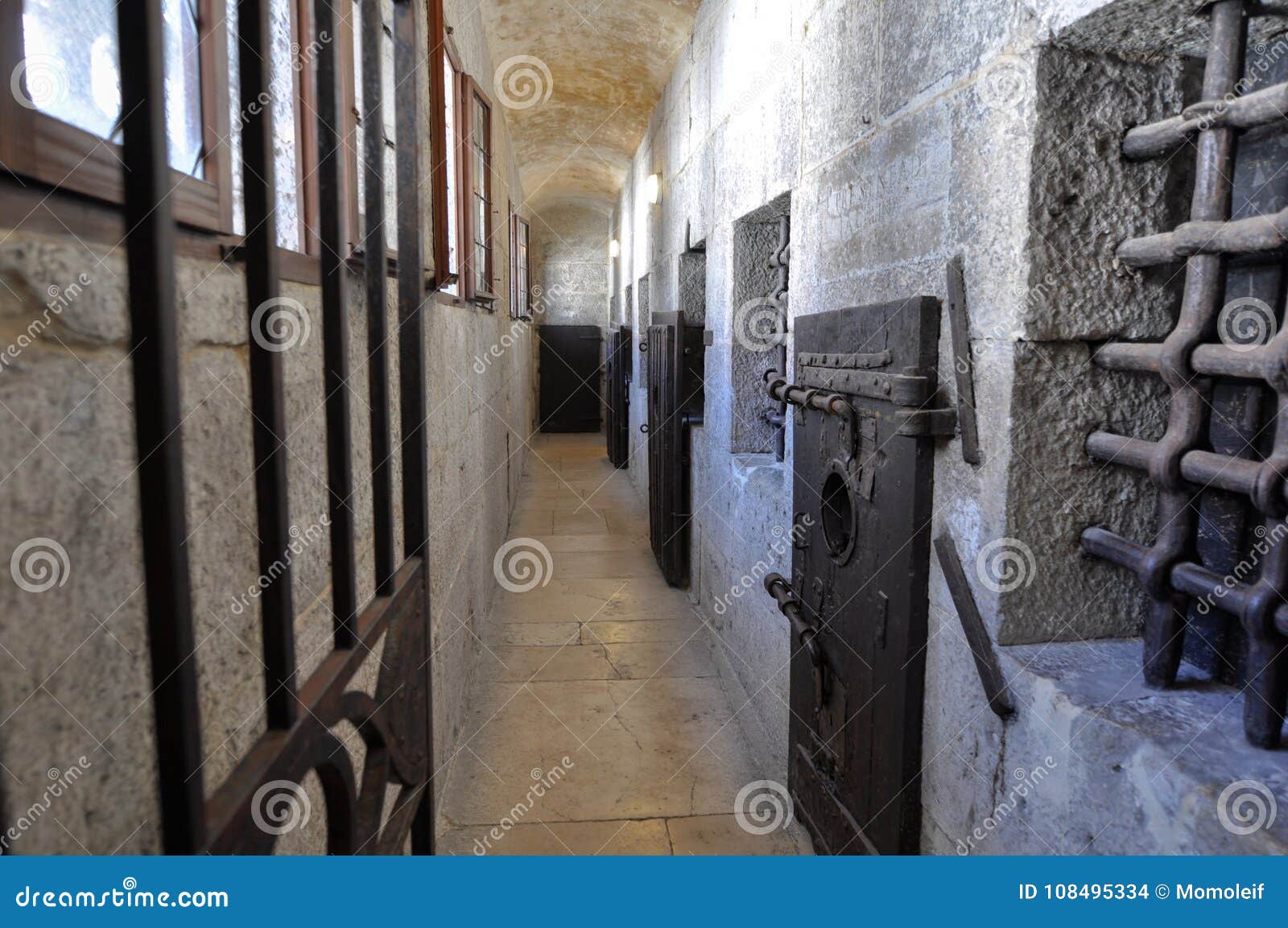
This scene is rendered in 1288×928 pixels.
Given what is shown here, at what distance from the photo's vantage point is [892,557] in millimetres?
2148

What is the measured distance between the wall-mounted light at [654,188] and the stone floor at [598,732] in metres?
3.14

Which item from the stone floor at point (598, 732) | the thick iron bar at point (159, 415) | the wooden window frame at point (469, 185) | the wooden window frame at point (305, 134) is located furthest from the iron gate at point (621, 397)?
the thick iron bar at point (159, 415)

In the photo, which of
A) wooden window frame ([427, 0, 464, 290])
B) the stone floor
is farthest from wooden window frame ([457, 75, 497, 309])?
the stone floor

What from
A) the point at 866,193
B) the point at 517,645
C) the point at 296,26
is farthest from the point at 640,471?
the point at 296,26

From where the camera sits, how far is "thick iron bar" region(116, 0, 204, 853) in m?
0.60

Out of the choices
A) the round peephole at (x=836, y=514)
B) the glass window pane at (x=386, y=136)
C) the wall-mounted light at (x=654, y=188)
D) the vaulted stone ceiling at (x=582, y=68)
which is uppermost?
the vaulted stone ceiling at (x=582, y=68)

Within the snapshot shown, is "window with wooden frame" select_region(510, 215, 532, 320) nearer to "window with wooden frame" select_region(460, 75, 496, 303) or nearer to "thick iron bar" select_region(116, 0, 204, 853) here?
"window with wooden frame" select_region(460, 75, 496, 303)

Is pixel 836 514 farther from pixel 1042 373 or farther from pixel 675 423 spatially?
pixel 675 423

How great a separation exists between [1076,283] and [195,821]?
1.69m

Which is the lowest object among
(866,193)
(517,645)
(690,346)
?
(517,645)

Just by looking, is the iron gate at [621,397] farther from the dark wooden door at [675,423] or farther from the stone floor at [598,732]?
the stone floor at [598,732]

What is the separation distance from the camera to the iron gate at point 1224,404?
4.30 ft

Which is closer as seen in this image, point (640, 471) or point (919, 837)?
point (919, 837)

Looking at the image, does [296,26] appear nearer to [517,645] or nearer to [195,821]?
[195,821]
